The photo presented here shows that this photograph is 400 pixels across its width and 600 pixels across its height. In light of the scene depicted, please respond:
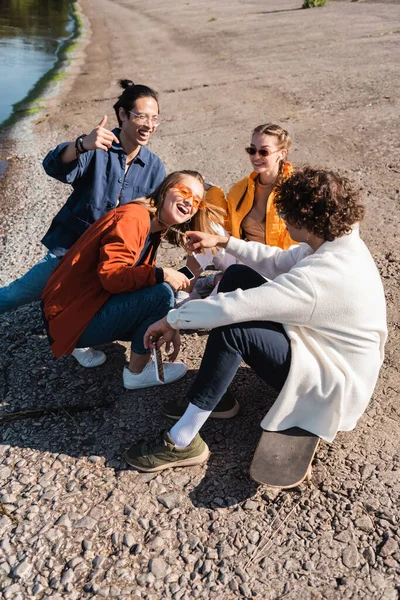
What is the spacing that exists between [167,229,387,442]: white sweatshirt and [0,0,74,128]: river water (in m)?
10.1

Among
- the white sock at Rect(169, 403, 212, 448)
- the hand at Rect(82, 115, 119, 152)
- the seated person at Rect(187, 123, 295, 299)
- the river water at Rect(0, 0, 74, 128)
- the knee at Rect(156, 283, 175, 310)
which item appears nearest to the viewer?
the white sock at Rect(169, 403, 212, 448)

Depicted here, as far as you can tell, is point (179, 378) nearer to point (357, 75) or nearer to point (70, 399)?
point (70, 399)

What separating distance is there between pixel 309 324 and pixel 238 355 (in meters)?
0.36

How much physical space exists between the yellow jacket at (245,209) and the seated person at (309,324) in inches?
47.8

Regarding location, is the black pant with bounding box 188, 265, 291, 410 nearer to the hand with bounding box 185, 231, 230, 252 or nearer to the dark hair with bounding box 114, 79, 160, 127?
the hand with bounding box 185, 231, 230, 252

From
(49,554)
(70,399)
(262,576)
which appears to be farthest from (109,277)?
(262,576)

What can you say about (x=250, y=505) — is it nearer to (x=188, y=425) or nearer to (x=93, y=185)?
(x=188, y=425)

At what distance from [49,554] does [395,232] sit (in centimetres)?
417

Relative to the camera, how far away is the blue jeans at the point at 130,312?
354cm

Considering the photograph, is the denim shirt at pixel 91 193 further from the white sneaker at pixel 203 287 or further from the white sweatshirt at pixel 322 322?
the white sweatshirt at pixel 322 322

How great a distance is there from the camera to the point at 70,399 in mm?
3826

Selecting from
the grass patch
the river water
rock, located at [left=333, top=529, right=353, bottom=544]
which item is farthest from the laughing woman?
the river water

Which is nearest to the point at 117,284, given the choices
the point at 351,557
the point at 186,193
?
the point at 186,193

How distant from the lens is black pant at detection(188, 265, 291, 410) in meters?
2.98
